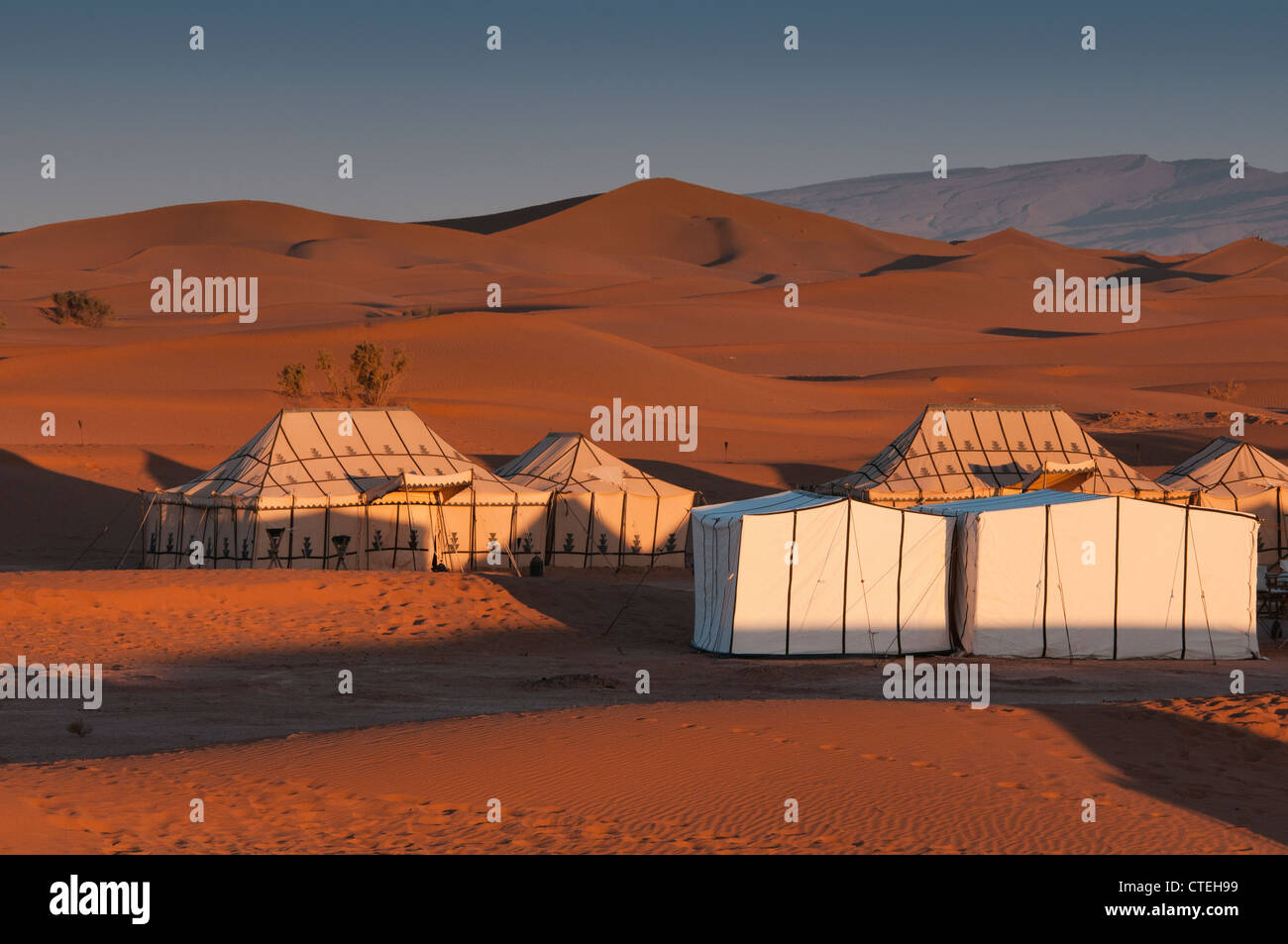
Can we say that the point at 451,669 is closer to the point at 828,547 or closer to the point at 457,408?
the point at 828,547

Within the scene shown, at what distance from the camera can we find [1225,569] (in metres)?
20.6

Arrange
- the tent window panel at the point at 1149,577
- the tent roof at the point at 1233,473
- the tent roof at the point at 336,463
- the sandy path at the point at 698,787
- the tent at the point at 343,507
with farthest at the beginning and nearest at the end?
the tent roof at the point at 1233,473
the tent roof at the point at 336,463
the tent at the point at 343,507
the tent window panel at the point at 1149,577
the sandy path at the point at 698,787

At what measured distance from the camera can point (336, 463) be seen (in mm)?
27688

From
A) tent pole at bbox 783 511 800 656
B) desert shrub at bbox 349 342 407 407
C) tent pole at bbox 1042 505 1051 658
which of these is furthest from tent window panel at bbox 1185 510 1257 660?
desert shrub at bbox 349 342 407 407

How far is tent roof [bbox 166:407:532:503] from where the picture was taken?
26.7m

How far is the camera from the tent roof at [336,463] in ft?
87.5

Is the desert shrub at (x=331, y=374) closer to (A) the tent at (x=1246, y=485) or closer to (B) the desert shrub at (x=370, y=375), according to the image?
(B) the desert shrub at (x=370, y=375)

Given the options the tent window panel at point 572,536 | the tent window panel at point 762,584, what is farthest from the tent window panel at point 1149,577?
the tent window panel at point 572,536

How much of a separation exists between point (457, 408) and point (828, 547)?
29999mm

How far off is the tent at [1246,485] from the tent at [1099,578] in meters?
9.16

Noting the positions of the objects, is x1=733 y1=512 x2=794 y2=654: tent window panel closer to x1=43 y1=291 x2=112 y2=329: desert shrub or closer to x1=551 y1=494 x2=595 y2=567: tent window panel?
x1=551 y1=494 x2=595 y2=567: tent window panel

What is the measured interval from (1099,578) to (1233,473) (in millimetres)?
12626

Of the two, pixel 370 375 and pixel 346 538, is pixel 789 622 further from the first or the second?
pixel 370 375
